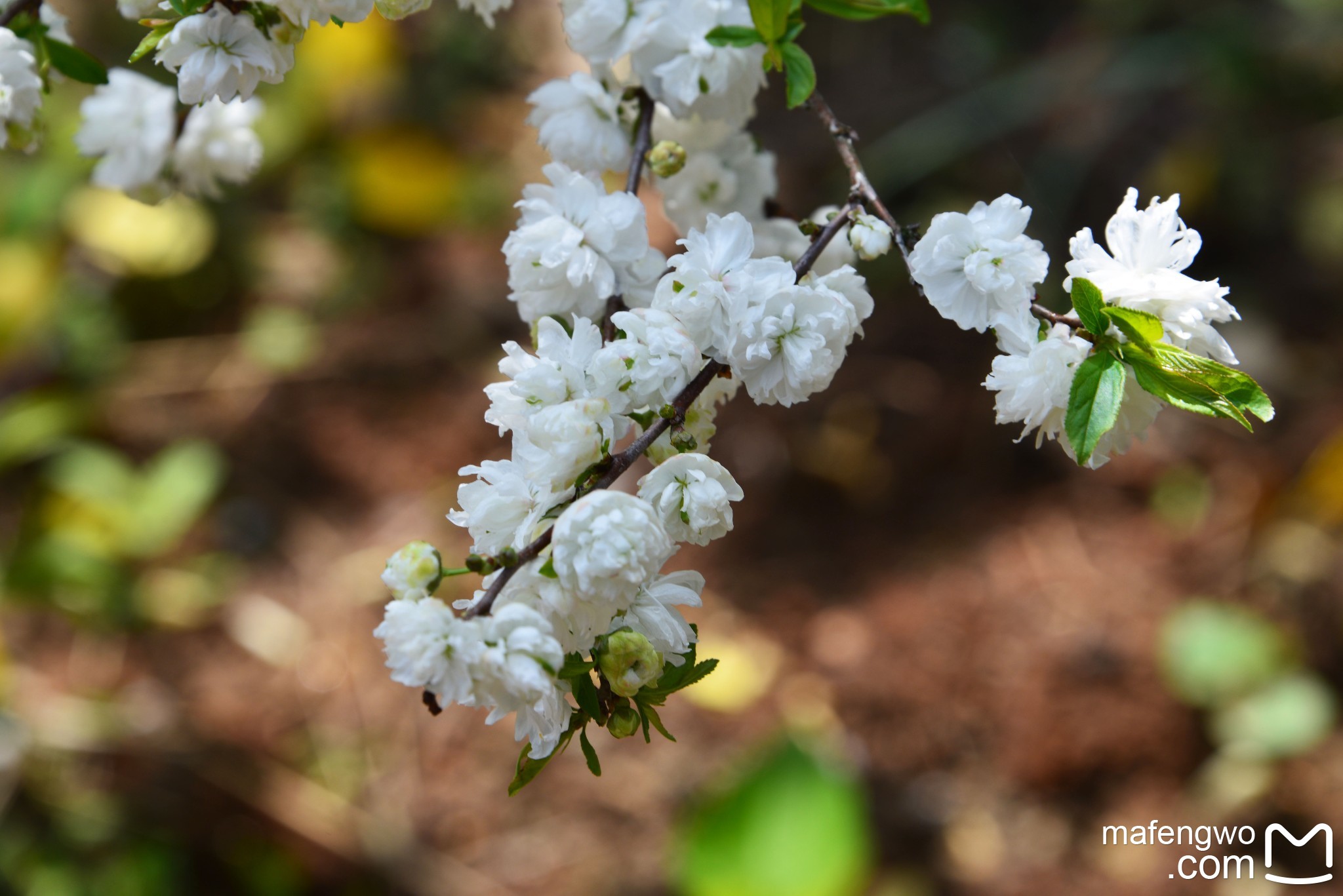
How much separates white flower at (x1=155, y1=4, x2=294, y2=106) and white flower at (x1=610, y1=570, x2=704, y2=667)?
453 mm

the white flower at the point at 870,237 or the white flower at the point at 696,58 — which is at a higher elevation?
the white flower at the point at 696,58

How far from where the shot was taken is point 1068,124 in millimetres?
2521

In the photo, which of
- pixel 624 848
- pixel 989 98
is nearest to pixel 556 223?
pixel 624 848

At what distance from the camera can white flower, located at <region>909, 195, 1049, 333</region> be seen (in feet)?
2.15

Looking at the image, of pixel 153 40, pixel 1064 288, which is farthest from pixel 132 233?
pixel 1064 288

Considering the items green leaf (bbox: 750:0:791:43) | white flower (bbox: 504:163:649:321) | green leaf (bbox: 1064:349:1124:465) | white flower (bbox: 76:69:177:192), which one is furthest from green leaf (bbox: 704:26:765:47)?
white flower (bbox: 76:69:177:192)

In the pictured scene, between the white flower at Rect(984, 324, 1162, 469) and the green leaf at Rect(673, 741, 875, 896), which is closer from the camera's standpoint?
the white flower at Rect(984, 324, 1162, 469)

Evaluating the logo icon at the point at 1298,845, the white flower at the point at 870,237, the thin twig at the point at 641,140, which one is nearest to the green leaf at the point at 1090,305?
the white flower at the point at 870,237

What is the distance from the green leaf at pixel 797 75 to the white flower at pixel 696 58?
0.04 meters

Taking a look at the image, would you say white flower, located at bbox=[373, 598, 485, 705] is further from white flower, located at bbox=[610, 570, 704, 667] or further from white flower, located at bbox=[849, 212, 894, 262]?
white flower, located at bbox=[849, 212, 894, 262]

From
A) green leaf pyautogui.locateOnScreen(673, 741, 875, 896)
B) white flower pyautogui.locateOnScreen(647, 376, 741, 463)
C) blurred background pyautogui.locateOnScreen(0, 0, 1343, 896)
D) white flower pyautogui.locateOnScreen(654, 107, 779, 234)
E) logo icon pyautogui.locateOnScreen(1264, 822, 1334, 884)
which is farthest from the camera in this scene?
blurred background pyautogui.locateOnScreen(0, 0, 1343, 896)

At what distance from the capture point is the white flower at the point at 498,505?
0.65 metres

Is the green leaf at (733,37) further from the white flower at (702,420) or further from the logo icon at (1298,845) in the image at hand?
the logo icon at (1298,845)

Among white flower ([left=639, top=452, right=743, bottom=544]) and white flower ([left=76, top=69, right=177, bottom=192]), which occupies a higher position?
white flower ([left=76, top=69, right=177, bottom=192])
